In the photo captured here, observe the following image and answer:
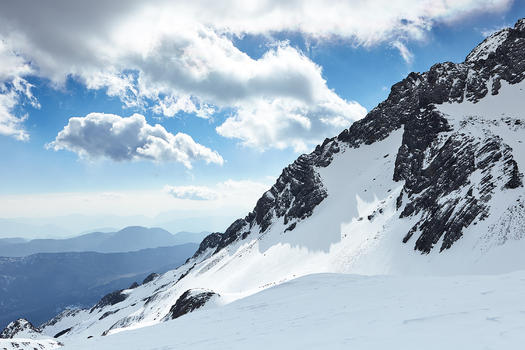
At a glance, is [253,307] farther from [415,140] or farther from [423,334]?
[415,140]

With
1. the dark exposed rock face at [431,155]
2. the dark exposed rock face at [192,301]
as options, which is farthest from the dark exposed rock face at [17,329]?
the dark exposed rock face at [192,301]

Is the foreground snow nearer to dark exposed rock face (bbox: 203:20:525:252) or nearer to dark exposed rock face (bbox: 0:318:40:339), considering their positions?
dark exposed rock face (bbox: 203:20:525:252)

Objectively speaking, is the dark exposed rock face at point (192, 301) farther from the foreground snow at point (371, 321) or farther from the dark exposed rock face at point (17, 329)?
the dark exposed rock face at point (17, 329)

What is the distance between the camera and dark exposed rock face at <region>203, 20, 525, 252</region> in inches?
1202

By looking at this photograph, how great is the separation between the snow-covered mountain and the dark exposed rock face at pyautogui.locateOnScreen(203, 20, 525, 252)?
0.20 metres

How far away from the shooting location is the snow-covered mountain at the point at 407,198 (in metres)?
26.7

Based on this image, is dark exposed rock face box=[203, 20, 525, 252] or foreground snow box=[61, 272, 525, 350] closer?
foreground snow box=[61, 272, 525, 350]

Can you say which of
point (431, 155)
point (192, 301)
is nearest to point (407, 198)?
point (431, 155)

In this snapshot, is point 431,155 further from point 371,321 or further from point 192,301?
point 371,321

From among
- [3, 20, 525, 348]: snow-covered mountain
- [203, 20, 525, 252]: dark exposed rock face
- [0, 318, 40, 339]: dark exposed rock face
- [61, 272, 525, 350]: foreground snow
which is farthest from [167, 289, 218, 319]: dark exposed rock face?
[0, 318, 40, 339]: dark exposed rock face

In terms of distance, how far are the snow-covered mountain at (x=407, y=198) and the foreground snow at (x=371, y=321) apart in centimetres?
63

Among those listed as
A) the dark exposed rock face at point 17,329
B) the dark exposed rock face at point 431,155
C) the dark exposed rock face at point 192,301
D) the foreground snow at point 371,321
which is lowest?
the dark exposed rock face at point 17,329

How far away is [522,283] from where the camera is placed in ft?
34.4

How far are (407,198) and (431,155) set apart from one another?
740 cm
